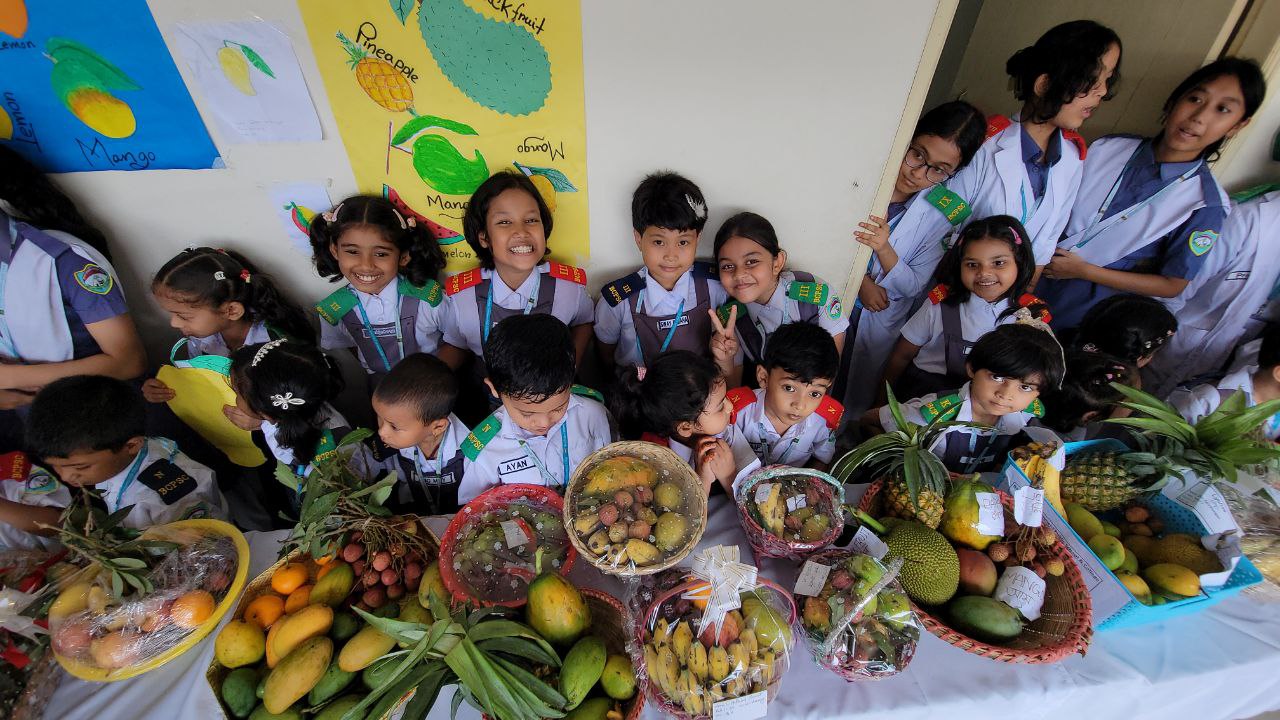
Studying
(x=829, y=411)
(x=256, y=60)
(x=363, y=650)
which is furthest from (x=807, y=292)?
(x=256, y=60)

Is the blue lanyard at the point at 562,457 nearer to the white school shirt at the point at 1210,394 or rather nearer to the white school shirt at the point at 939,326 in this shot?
the white school shirt at the point at 939,326

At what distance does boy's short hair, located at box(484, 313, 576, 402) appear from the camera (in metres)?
1.53

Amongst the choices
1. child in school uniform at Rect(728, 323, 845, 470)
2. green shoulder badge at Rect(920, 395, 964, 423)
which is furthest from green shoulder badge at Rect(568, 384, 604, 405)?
green shoulder badge at Rect(920, 395, 964, 423)

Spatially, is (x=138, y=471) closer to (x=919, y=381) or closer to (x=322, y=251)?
(x=322, y=251)

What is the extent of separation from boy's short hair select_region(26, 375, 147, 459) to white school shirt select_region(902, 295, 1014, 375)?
3037 millimetres

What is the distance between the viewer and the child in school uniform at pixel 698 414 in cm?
159

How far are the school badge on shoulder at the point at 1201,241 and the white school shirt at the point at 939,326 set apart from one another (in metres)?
0.96

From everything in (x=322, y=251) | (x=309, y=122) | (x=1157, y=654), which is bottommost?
(x=1157, y=654)

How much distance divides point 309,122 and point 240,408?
1070 mm

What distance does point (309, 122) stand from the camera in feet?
5.65

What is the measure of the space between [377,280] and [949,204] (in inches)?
98.4

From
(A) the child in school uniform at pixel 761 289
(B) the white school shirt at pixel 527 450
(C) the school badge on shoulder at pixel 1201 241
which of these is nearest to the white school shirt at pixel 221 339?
(B) the white school shirt at pixel 527 450

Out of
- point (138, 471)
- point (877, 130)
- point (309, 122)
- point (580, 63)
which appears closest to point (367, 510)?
point (138, 471)

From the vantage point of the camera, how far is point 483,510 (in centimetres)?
146
